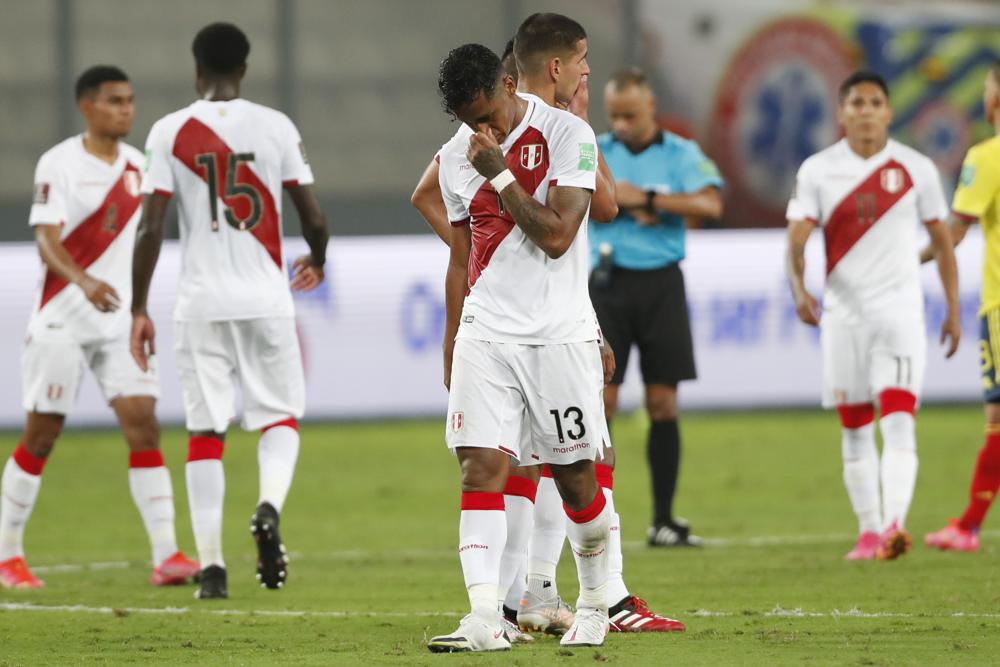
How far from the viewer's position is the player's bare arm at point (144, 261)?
24.7 ft

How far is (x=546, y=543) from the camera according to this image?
6.48m

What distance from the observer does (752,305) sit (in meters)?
16.3

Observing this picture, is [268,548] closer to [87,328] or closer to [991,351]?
[87,328]

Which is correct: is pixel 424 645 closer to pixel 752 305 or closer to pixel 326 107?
pixel 752 305

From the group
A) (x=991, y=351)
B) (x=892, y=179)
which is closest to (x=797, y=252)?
(x=892, y=179)

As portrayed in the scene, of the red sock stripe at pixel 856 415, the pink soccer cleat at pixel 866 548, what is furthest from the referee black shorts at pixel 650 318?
the pink soccer cleat at pixel 866 548

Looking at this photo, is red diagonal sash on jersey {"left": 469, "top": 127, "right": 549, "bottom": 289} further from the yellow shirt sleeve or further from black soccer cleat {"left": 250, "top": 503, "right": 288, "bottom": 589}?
the yellow shirt sleeve

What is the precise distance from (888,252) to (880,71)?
14.8 metres

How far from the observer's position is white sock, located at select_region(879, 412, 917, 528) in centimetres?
870

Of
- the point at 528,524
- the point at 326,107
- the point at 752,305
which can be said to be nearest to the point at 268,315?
the point at 528,524

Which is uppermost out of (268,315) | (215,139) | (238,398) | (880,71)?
(880,71)

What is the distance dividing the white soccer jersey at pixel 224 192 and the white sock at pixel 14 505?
4.26 feet

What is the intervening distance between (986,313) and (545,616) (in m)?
3.66

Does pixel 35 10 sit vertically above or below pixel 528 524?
above
